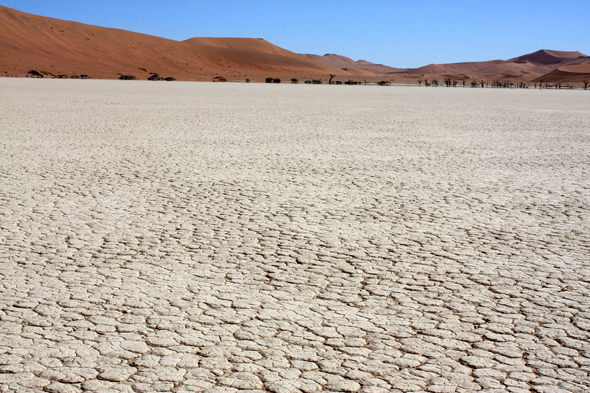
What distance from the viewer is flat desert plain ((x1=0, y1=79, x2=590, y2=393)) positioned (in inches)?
114

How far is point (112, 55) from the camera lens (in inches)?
4267

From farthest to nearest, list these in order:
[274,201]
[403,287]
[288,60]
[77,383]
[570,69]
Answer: [288,60] < [570,69] < [274,201] < [403,287] < [77,383]

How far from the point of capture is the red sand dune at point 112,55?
285ft

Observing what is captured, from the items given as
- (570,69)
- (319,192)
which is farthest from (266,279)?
(570,69)

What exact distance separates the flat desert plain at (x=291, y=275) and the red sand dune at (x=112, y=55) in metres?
72.8

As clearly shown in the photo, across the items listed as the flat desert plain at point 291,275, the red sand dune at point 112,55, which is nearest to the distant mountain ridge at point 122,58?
the red sand dune at point 112,55

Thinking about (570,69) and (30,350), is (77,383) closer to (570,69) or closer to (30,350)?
(30,350)

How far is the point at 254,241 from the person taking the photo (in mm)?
4965

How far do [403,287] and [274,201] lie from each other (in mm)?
2675

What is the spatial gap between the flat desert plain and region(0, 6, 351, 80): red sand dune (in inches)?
2868

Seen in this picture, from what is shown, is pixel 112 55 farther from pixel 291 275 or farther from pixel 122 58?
pixel 291 275

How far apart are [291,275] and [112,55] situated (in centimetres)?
11216

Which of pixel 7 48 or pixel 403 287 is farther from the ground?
pixel 7 48

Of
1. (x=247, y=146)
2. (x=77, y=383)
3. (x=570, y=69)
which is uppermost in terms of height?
(x=570, y=69)
